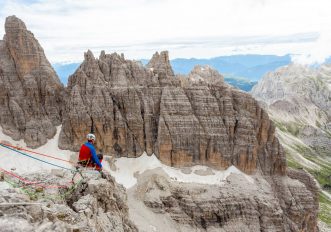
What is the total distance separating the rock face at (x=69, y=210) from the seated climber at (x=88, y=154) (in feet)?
4.05

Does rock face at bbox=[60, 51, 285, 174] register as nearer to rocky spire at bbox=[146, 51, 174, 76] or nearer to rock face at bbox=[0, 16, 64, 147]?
rocky spire at bbox=[146, 51, 174, 76]

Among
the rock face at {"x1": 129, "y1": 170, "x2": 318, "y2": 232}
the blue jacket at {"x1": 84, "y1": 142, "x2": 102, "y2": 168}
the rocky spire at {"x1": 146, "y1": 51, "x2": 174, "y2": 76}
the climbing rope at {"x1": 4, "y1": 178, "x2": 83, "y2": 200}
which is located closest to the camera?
the climbing rope at {"x1": 4, "y1": 178, "x2": 83, "y2": 200}

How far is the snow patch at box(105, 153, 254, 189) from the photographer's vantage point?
75438 millimetres

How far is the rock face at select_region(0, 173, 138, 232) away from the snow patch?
46.0 metres

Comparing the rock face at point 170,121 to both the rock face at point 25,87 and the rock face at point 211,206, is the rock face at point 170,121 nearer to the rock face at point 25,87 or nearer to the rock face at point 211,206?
the rock face at point 25,87

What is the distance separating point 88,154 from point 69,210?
6938 mm

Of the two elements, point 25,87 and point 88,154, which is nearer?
point 88,154

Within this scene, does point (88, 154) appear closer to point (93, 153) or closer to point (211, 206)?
point (93, 153)

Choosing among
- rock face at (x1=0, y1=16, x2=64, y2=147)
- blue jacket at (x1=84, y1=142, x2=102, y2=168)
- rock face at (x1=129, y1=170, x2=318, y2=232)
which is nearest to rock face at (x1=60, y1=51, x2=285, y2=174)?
rock face at (x1=0, y1=16, x2=64, y2=147)

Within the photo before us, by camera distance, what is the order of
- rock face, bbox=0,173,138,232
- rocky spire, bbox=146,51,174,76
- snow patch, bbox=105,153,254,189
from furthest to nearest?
rocky spire, bbox=146,51,174,76 < snow patch, bbox=105,153,254,189 < rock face, bbox=0,173,138,232

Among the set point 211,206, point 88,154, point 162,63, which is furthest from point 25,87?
point 88,154

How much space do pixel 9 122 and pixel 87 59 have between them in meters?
25.1

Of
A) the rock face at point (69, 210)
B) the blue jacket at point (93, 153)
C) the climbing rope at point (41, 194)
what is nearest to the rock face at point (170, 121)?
the rock face at point (69, 210)

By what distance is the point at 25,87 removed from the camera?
85750 mm
